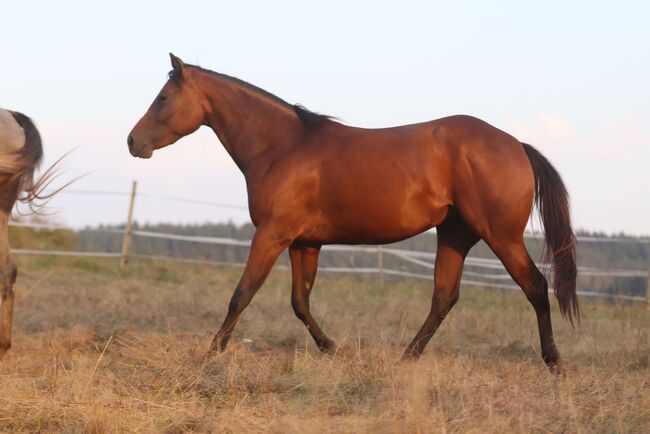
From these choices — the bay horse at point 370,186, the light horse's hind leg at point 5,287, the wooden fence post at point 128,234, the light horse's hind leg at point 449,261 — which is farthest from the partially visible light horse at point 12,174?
the wooden fence post at point 128,234

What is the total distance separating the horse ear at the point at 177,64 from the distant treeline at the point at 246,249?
923 centimetres

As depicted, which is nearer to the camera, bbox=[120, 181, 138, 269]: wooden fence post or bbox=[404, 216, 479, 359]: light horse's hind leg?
bbox=[404, 216, 479, 359]: light horse's hind leg

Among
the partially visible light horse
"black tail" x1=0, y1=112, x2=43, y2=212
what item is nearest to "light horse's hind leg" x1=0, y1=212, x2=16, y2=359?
the partially visible light horse

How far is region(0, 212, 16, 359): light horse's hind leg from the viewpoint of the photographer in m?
7.05

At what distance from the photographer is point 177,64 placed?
7.44 meters

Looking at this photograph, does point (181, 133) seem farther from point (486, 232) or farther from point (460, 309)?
point (460, 309)

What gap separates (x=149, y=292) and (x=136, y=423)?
26.8ft

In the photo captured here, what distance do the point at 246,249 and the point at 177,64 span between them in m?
17.9

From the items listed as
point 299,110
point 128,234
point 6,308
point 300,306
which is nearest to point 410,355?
point 300,306

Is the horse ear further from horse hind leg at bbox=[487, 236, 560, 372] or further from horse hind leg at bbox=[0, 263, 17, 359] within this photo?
horse hind leg at bbox=[487, 236, 560, 372]

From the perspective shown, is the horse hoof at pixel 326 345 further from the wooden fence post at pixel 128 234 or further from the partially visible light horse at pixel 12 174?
the wooden fence post at pixel 128 234

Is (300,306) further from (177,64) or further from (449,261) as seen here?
(177,64)

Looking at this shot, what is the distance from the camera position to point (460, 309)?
37.1 ft

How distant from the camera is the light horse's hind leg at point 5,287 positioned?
23.1 ft
